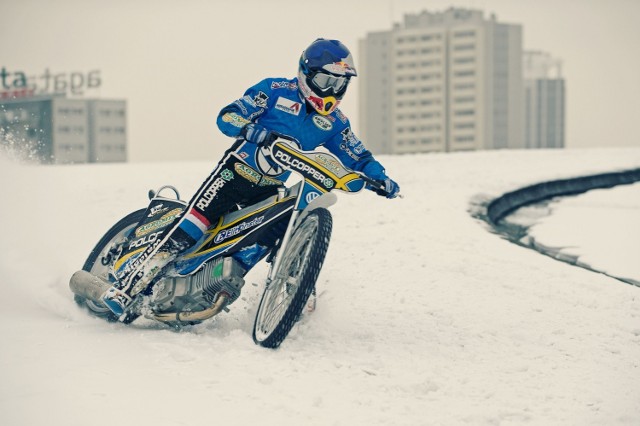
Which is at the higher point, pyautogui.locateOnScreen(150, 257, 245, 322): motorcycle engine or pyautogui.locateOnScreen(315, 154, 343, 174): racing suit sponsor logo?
pyautogui.locateOnScreen(315, 154, 343, 174): racing suit sponsor logo

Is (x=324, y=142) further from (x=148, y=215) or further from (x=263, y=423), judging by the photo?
(x=263, y=423)

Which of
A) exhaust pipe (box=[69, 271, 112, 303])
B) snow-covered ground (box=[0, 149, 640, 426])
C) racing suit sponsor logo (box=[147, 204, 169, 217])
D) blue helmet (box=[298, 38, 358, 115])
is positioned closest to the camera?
snow-covered ground (box=[0, 149, 640, 426])

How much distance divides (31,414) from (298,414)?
1.47m

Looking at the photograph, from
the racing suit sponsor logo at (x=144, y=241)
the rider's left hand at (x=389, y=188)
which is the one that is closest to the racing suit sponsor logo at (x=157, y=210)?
the racing suit sponsor logo at (x=144, y=241)

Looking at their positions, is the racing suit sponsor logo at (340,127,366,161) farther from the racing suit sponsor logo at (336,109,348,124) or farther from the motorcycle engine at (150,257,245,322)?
the motorcycle engine at (150,257,245,322)

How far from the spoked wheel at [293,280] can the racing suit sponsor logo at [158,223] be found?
1.40 m

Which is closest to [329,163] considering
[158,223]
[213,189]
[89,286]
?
[213,189]

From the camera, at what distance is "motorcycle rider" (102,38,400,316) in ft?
22.6

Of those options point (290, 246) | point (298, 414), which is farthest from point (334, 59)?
point (298, 414)

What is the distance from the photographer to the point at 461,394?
5.95m

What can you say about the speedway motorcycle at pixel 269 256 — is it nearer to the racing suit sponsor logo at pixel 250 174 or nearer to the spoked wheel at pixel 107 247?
the racing suit sponsor logo at pixel 250 174

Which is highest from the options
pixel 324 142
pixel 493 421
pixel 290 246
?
pixel 324 142

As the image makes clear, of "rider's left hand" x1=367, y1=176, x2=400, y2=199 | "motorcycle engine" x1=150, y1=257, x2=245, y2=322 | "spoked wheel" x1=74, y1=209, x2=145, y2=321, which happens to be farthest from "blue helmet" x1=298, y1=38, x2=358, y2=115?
"spoked wheel" x1=74, y1=209, x2=145, y2=321

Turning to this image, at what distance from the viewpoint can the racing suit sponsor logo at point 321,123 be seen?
7.14m
